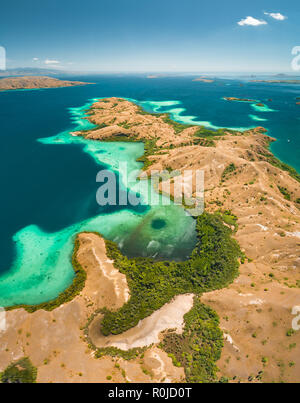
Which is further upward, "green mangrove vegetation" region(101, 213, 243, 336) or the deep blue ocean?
the deep blue ocean

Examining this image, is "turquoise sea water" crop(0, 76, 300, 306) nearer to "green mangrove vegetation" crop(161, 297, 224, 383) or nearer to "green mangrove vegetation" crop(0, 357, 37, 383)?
"green mangrove vegetation" crop(0, 357, 37, 383)

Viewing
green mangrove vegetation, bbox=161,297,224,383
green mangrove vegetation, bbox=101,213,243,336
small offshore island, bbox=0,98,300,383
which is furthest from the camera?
green mangrove vegetation, bbox=101,213,243,336

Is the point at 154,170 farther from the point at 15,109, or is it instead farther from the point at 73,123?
the point at 15,109

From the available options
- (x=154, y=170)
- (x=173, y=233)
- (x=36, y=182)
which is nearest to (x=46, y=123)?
(x=36, y=182)

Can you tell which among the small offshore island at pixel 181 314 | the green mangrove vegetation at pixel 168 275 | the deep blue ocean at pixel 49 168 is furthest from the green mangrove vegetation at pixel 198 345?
the deep blue ocean at pixel 49 168

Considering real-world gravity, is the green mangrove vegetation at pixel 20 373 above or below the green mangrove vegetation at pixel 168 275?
below

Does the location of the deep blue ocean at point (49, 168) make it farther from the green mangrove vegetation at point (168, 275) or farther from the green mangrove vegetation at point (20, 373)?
the green mangrove vegetation at point (168, 275)

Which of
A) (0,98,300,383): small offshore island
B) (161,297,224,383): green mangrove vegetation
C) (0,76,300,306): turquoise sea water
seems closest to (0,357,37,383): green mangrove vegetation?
(0,98,300,383): small offshore island

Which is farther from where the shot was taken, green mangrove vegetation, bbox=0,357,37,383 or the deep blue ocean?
the deep blue ocean
